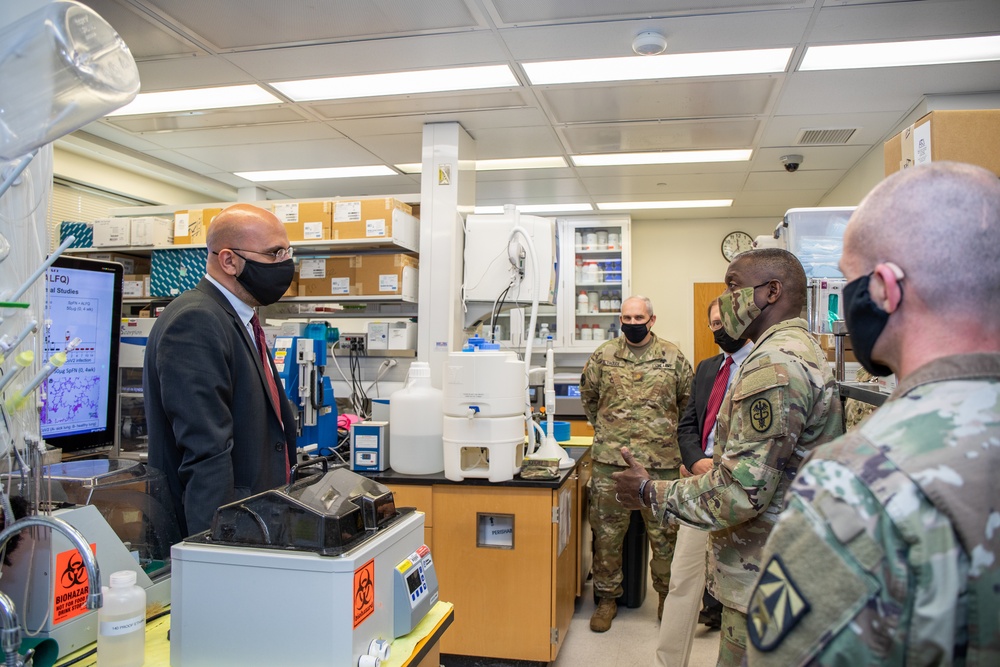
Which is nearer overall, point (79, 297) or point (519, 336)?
point (79, 297)

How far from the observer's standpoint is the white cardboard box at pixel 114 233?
4578 mm

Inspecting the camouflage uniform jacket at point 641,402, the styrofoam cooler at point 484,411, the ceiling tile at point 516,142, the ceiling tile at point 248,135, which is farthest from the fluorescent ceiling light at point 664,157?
the styrofoam cooler at point 484,411

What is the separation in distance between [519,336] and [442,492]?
3.89 ft

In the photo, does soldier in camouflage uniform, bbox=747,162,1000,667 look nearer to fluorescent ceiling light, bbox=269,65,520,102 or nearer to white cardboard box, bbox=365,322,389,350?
fluorescent ceiling light, bbox=269,65,520,102

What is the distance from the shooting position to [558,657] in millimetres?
3186

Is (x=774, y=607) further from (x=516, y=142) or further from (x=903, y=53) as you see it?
(x=516, y=142)

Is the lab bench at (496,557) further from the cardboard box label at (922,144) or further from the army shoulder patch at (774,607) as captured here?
the army shoulder patch at (774,607)

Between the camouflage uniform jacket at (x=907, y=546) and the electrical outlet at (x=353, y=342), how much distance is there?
3757 mm

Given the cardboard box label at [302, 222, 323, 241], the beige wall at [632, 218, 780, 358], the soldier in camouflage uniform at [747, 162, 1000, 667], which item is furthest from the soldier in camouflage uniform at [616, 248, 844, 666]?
the beige wall at [632, 218, 780, 358]

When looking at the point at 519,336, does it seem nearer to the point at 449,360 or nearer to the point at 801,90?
the point at 449,360

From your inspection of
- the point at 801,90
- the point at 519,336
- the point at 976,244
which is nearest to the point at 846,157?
the point at 801,90

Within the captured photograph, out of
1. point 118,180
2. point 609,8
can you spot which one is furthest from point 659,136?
point 118,180

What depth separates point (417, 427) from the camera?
2996mm

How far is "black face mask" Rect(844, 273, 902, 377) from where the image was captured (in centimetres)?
87
